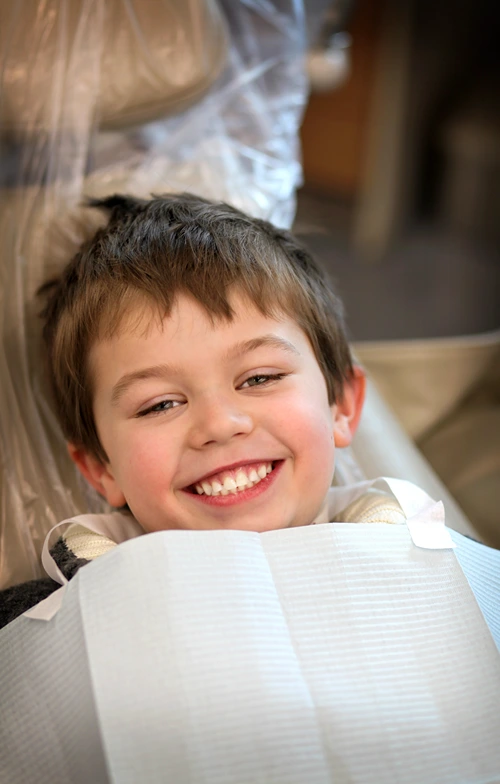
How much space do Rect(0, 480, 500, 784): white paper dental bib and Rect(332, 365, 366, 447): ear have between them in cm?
18

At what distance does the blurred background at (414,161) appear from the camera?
2.44 metres

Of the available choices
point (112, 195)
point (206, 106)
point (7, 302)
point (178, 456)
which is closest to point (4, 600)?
point (178, 456)

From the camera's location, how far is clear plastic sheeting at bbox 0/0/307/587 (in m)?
0.91

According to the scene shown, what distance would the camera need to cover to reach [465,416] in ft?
3.95

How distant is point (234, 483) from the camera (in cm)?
75

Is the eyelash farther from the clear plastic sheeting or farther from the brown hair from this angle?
the clear plastic sheeting

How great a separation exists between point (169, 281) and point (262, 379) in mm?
133

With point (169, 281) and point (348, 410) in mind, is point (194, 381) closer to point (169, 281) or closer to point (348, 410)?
point (169, 281)

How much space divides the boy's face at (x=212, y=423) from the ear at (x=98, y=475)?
55 mm

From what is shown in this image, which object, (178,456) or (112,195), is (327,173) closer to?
(112,195)

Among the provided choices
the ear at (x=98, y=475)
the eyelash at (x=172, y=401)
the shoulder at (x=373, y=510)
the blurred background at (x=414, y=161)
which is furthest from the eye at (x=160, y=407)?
the blurred background at (x=414, y=161)

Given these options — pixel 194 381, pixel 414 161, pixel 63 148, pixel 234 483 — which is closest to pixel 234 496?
pixel 234 483

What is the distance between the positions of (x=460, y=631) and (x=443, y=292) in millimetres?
1841

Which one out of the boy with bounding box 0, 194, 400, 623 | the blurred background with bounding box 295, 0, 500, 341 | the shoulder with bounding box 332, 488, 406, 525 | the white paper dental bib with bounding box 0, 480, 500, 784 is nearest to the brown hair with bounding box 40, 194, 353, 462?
the boy with bounding box 0, 194, 400, 623
